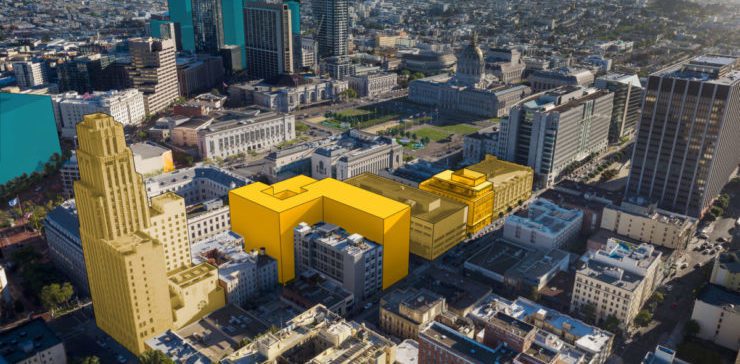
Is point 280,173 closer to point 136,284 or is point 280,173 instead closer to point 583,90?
point 136,284

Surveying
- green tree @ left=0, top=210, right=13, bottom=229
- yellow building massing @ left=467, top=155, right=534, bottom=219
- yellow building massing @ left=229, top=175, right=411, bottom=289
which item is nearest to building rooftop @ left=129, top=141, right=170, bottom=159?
green tree @ left=0, top=210, right=13, bottom=229

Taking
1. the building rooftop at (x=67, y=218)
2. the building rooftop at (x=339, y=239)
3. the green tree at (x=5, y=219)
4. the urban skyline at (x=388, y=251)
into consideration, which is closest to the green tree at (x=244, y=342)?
the urban skyline at (x=388, y=251)

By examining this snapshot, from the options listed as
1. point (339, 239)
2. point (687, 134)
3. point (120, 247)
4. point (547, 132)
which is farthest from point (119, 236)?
point (687, 134)

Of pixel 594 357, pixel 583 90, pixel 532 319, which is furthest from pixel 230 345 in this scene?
pixel 583 90

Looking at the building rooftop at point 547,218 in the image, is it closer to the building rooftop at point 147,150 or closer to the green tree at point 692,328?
the green tree at point 692,328

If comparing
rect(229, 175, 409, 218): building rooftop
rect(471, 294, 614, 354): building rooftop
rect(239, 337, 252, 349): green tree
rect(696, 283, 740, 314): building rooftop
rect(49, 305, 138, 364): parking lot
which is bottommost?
rect(49, 305, 138, 364): parking lot

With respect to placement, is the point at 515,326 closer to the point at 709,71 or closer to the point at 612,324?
the point at 612,324

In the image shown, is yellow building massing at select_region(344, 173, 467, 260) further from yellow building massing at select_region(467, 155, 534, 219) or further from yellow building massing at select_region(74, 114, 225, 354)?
yellow building massing at select_region(74, 114, 225, 354)
